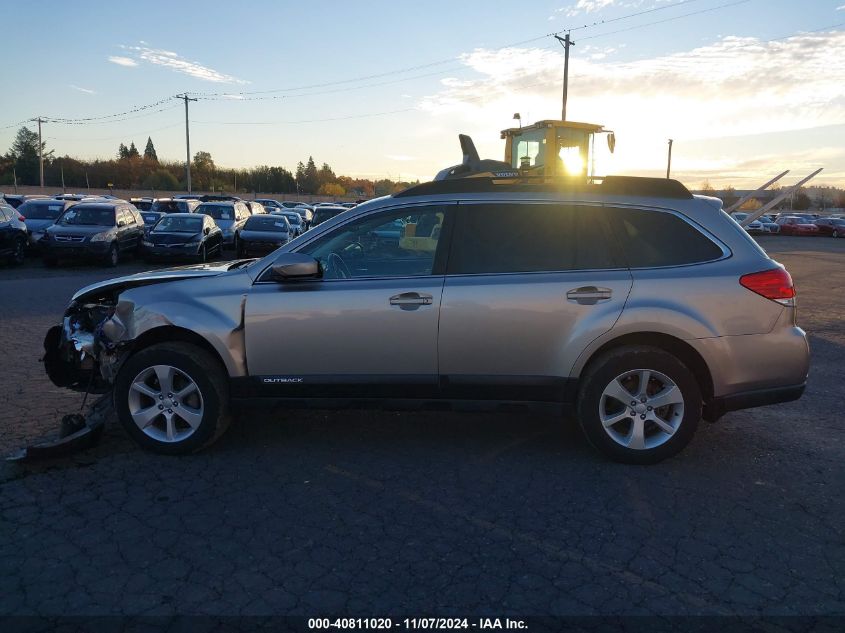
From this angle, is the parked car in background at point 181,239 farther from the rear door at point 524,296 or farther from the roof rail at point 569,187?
the rear door at point 524,296

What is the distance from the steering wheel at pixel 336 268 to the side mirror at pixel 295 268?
120mm

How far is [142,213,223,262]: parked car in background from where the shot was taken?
18.3 m

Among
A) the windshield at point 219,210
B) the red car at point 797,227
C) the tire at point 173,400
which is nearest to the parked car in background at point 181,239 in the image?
the windshield at point 219,210

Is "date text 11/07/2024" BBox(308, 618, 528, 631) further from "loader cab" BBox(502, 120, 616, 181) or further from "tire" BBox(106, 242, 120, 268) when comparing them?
"tire" BBox(106, 242, 120, 268)

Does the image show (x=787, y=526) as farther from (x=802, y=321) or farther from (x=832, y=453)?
(x=802, y=321)

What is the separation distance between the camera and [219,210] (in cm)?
2498

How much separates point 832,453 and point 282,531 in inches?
151

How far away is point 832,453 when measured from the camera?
4.82 metres

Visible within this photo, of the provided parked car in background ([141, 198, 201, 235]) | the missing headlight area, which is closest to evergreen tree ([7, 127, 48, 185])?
parked car in background ([141, 198, 201, 235])

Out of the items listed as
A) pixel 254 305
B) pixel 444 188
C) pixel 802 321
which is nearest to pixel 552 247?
pixel 444 188

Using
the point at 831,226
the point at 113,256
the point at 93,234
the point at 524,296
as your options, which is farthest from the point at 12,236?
the point at 831,226

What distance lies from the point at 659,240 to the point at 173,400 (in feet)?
11.3

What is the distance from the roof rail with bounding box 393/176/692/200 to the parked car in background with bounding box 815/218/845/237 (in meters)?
59.1

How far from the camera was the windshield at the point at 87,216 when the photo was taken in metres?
18.1
